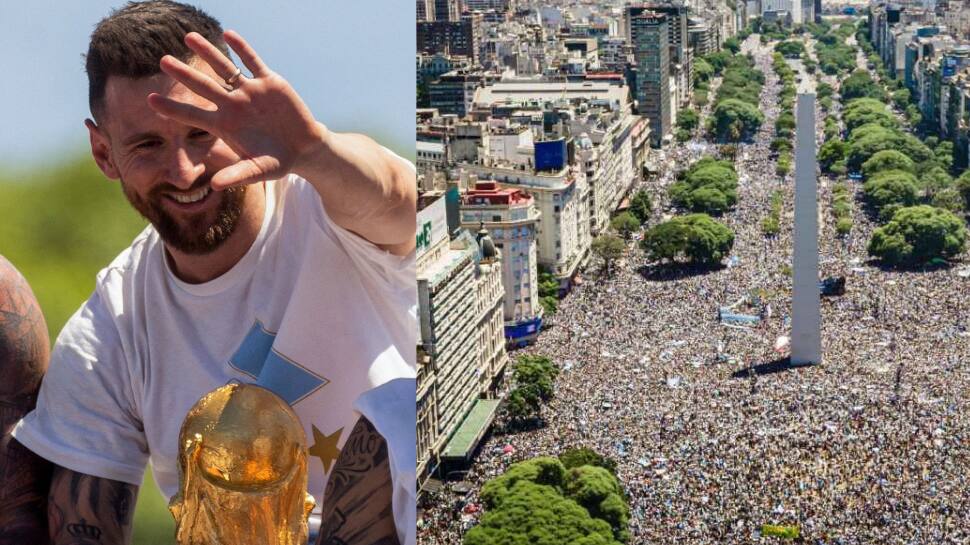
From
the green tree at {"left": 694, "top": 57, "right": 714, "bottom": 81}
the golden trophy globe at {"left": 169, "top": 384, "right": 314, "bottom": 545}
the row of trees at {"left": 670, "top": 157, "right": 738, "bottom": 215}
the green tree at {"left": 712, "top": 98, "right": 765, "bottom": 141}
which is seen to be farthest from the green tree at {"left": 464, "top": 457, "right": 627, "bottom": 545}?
the green tree at {"left": 694, "top": 57, "right": 714, "bottom": 81}

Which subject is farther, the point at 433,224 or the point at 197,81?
the point at 433,224

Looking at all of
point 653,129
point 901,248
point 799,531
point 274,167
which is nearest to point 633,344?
point 799,531

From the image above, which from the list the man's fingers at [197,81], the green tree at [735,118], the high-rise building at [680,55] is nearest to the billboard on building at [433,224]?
the man's fingers at [197,81]

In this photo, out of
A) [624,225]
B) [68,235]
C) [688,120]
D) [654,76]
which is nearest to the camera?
[68,235]

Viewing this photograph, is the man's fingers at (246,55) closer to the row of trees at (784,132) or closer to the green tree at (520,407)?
the green tree at (520,407)

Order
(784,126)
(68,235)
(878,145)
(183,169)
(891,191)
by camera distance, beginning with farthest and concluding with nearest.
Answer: (784,126) < (878,145) < (891,191) < (68,235) < (183,169)

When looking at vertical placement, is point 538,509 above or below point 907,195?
below

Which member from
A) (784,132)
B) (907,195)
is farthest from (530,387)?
(784,132)

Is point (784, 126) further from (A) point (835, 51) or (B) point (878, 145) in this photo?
(A) point (835, 51)
